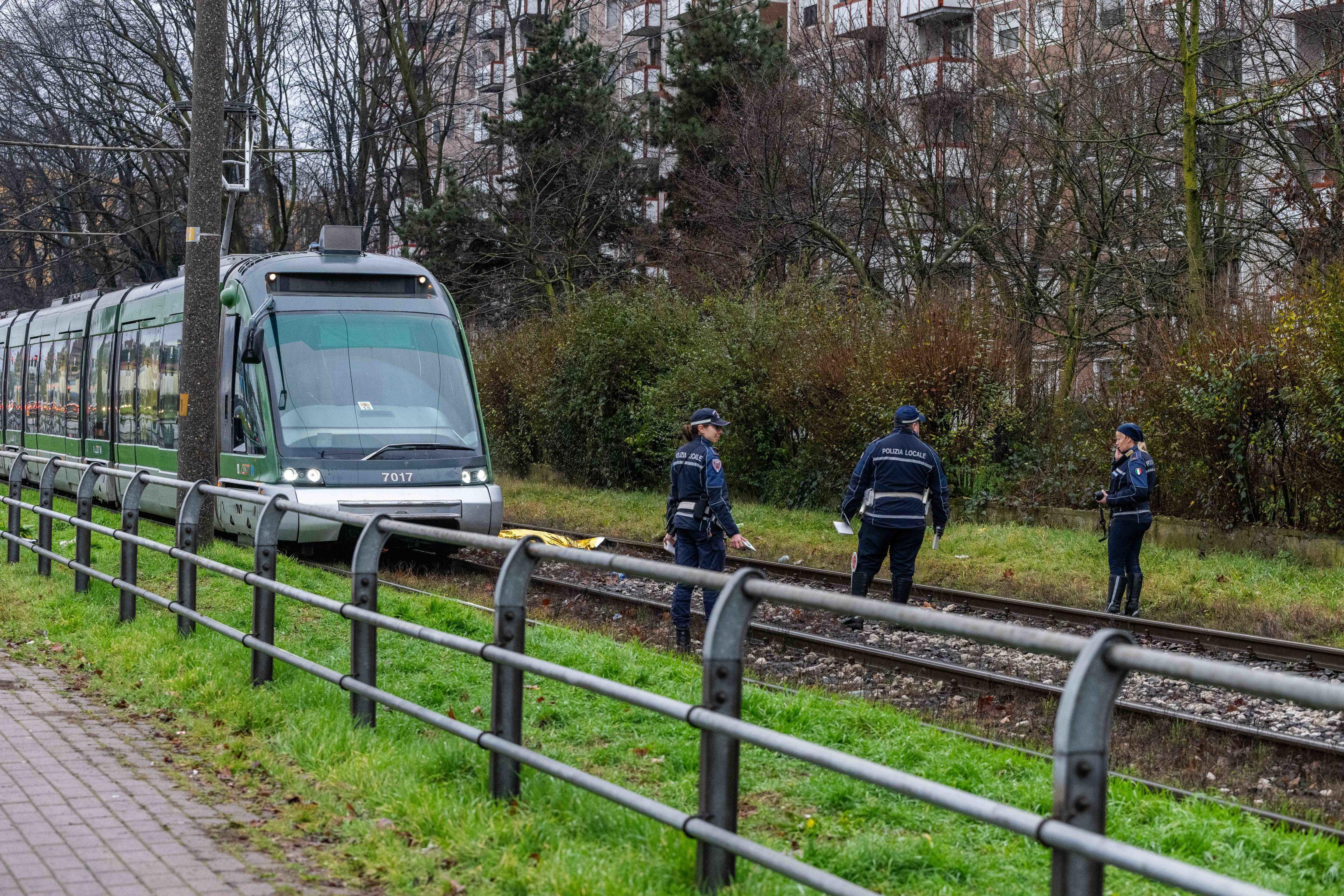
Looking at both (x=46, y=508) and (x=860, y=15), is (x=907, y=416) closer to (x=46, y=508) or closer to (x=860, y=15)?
(x=46, y=508)

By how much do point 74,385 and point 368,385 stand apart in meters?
9.10

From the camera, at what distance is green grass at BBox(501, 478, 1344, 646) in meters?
13.4

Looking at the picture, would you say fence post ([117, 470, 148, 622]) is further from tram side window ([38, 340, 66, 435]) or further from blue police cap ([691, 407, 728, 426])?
tram side window ([38, 340, 66, 435])

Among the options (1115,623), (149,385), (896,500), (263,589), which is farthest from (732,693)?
(149,385)

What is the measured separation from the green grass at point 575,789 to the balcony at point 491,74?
44565 millimetres

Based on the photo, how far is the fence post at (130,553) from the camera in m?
9.83

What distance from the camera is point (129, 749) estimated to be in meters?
6.77

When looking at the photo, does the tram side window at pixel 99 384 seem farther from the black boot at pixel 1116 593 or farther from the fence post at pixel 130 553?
the black boot at pixel 1116 593

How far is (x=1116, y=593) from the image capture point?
13.6 m

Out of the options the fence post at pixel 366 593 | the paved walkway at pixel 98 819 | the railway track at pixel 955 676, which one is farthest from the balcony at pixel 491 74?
the fence post at pixel 366 593

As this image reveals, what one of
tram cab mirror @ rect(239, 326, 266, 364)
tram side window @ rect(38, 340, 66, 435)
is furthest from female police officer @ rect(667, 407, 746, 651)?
tram side window @ rect(38, 340, 66, 435)

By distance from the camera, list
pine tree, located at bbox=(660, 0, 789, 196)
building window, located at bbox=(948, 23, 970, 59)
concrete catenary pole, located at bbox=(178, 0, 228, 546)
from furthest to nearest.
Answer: pine tree, located at bbox=(660, 0, 789, 196), building window, located at bbox=(948, 23, 970, 59), concrete catenary pole, located at bbox=(178, 0, 228, 546)

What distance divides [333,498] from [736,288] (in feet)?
44.8

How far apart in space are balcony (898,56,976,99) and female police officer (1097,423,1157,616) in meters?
18.6
